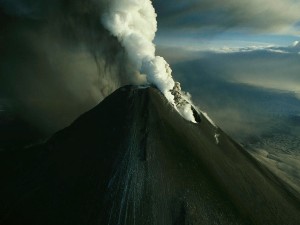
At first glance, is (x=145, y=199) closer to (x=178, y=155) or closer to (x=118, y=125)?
(x=178, y=155)

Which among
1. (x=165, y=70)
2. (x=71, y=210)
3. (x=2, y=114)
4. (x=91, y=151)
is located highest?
(x=165, y=70)

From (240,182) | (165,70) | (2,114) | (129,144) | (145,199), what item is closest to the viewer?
(145,199)

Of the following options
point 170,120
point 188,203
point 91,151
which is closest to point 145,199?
point 188,203

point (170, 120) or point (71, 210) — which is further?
point (170, 120)

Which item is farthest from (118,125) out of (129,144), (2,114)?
(2,114)

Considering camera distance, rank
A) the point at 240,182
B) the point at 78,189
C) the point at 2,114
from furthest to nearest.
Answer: the point at 2,114
the point at 240,182
the point at 78,189

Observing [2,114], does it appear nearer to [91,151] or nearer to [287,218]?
[91,151]

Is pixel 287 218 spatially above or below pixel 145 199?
below
